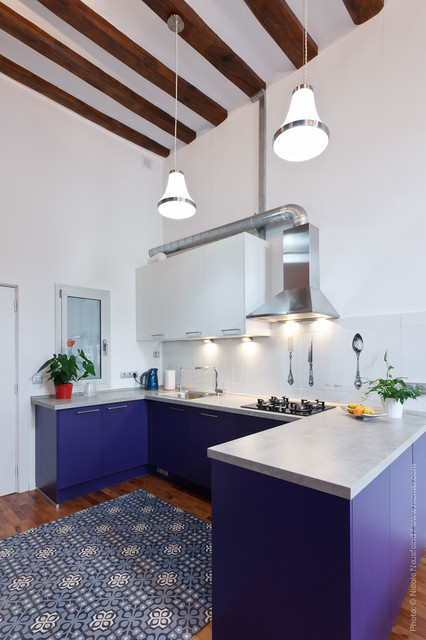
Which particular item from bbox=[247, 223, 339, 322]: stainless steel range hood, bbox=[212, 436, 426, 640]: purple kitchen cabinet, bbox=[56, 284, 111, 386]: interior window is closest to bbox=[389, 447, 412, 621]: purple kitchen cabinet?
bbox=[212, 436, 426, 640]: purple kitchen cabinet

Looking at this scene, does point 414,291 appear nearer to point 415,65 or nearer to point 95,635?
point 415,65

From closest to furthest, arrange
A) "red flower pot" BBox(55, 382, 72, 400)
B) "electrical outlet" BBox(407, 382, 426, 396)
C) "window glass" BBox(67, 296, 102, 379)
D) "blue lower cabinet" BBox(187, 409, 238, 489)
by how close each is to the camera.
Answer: "electrical outlet" BBox(407, 382, 426, 396) → "blue lower cabinet" BBox(187, 409, 238, 489) → "red flower pot" BBox(55, 382, 72, 400) → "window glass" BBox(67, 296, 102, 379)

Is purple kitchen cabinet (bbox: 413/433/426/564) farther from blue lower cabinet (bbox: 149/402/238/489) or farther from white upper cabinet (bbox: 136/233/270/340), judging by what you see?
white upper cabinet (bbox: 136/233/270/340)

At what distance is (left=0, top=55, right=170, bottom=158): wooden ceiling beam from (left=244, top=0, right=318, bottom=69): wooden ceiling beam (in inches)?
76.9

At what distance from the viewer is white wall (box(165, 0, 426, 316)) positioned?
2.48m

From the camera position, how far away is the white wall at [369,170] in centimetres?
248

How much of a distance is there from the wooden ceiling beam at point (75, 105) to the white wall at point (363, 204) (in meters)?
1.63

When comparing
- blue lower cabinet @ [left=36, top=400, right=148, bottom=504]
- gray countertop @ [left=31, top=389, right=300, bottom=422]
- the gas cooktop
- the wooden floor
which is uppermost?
the gas cooktop

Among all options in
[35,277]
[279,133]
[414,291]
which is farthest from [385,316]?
[35,277]

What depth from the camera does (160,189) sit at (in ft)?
15.1

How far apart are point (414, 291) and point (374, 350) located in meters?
0.50

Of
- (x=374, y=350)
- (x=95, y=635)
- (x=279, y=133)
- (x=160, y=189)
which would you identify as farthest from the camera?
(x=160, y=189)

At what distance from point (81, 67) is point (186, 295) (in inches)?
89.1

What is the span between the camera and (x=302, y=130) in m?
1.75
